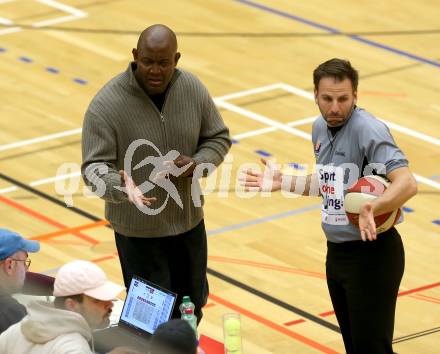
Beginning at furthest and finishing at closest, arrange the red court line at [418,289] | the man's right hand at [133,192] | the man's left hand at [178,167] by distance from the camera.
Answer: the red court line at [418,289], the man's left hand at [178,167], the man's right hand at [133,192]

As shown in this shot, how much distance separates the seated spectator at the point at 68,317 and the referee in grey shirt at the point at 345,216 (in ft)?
Result: 4.49

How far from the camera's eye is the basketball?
23.9 feet

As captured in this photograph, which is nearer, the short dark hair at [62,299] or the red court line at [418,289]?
the short dark hair at [62,299]

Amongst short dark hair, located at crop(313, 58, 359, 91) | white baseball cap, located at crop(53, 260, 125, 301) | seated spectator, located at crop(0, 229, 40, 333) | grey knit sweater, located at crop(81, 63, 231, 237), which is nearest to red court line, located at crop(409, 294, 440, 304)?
grey knit sweater, located at crop(81, 63, 231, 237)

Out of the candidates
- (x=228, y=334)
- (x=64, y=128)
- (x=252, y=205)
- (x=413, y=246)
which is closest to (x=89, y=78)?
(x=64, y=128)

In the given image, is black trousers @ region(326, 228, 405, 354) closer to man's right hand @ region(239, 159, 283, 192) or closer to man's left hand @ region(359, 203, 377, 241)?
man's left hand @ region(359, 203, 377, 241)

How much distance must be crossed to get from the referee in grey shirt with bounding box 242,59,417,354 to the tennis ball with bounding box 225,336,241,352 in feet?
1.91

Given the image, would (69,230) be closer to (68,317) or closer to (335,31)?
(68,317)

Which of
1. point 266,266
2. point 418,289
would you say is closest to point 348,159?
point 418,289

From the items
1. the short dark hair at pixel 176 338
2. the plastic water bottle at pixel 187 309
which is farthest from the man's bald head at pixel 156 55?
the short dark hair at pixel 176 338

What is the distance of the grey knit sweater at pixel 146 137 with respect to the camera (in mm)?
7809

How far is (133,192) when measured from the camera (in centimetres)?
753

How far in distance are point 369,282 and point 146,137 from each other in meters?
1.46

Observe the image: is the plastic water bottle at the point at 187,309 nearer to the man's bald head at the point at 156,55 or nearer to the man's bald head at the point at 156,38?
the man's bald head at the point at 156,55
